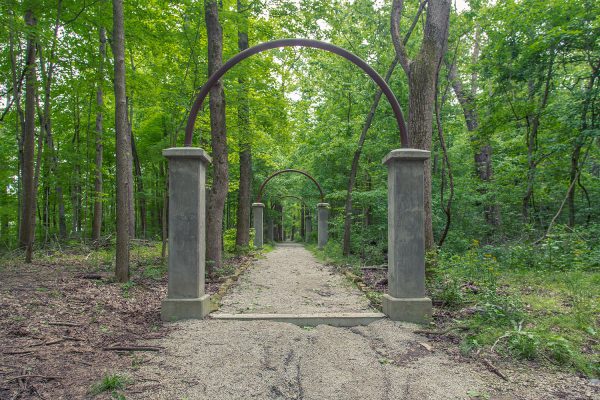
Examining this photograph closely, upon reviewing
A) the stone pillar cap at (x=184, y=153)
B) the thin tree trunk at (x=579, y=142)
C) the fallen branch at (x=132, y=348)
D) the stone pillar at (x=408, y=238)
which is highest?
the thin tree trunk at (x=579, y=142)

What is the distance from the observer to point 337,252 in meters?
13.1

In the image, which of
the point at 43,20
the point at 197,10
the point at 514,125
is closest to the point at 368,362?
the point at 197,10

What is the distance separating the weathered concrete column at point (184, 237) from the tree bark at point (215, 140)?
2654 millimetres

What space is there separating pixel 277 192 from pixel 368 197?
13402 millimetres

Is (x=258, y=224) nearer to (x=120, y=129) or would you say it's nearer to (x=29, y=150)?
(x=29, y=150)

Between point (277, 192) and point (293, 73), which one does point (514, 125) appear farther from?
point (277, 192)

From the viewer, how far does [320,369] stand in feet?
10.4

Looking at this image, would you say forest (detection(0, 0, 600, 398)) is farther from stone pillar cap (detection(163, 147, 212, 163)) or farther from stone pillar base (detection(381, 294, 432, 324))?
stone pillar cap (detection(163, 147, 212, 163))

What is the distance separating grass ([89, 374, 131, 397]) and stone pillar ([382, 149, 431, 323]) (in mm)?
3248

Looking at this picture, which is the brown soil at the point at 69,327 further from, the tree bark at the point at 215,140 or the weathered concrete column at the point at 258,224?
the weathered concrete column at the point at 258,224

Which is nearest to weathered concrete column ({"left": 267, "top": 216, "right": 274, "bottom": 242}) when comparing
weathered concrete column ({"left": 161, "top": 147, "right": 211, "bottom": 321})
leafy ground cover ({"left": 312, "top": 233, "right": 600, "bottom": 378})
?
leafy ground cover ({"left": 312, "top": 233, "right": 600, "bottom": 378})

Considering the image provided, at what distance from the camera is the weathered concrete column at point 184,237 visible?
474cm

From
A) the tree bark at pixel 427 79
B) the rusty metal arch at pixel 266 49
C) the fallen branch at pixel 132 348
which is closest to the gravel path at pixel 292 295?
the fallen branch at pixel 132 348

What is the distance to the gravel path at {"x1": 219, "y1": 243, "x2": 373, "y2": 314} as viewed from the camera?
5.48 meters
